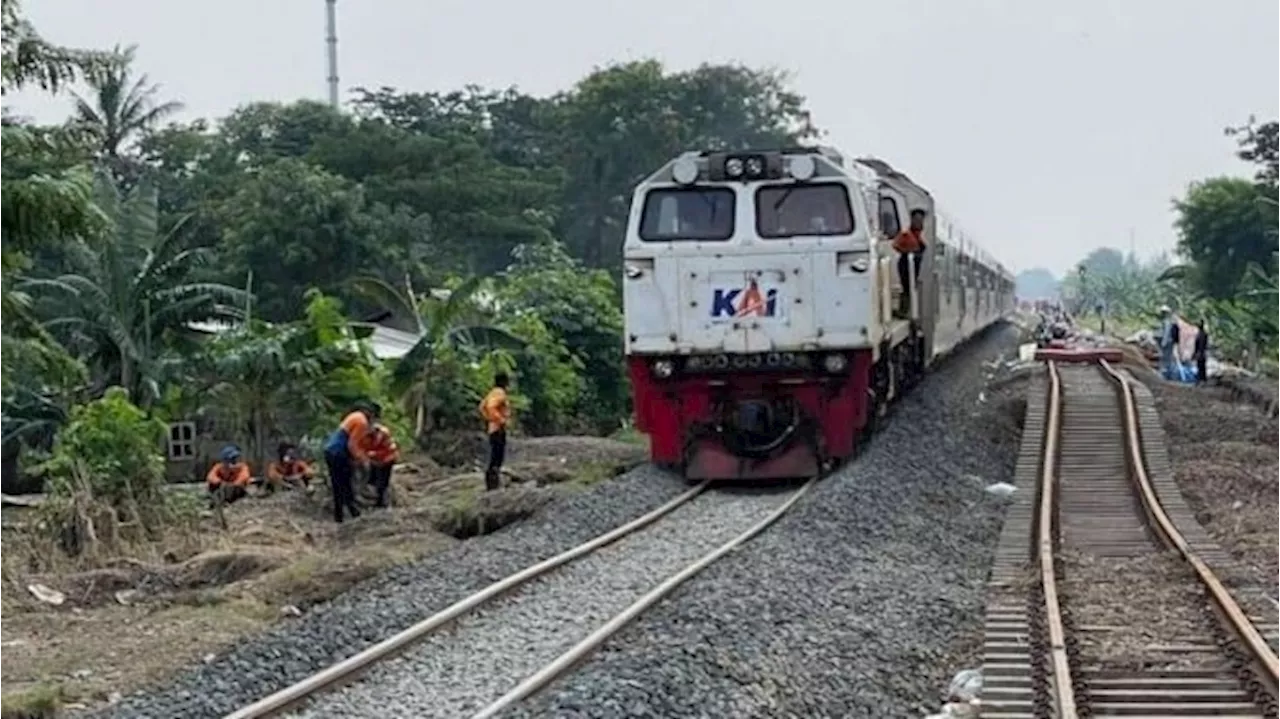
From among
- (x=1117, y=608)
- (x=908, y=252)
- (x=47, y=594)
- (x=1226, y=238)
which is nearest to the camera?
(x=1117, y=608)

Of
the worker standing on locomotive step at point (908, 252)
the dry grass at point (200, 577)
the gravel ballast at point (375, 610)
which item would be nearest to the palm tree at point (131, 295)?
the dry grass at point (200, 577)

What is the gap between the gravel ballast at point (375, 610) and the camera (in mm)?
8039

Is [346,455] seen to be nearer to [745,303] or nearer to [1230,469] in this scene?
[745,303]

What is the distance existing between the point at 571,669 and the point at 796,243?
7.83 metres

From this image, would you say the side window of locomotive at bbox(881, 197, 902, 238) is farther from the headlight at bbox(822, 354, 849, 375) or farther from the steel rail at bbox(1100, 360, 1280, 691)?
the steel rail at bbox(1100, 360, 1280, 691)

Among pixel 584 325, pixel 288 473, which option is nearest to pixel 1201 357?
pixel 584 325

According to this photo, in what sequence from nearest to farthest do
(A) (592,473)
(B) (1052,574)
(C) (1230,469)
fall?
(B) (1052,574), (C) (1230,469), (A) (592,473)

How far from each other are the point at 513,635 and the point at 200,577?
456cm

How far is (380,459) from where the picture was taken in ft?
54.7

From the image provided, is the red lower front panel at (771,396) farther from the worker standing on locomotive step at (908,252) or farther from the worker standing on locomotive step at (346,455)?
the worker standing on locomotive step at (908,252)

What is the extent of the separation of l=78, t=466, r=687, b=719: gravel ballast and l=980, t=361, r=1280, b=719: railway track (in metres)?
3.08

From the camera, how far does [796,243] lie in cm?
1559

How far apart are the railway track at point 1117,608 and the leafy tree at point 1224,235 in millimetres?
36165

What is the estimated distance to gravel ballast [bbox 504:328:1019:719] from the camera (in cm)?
782
